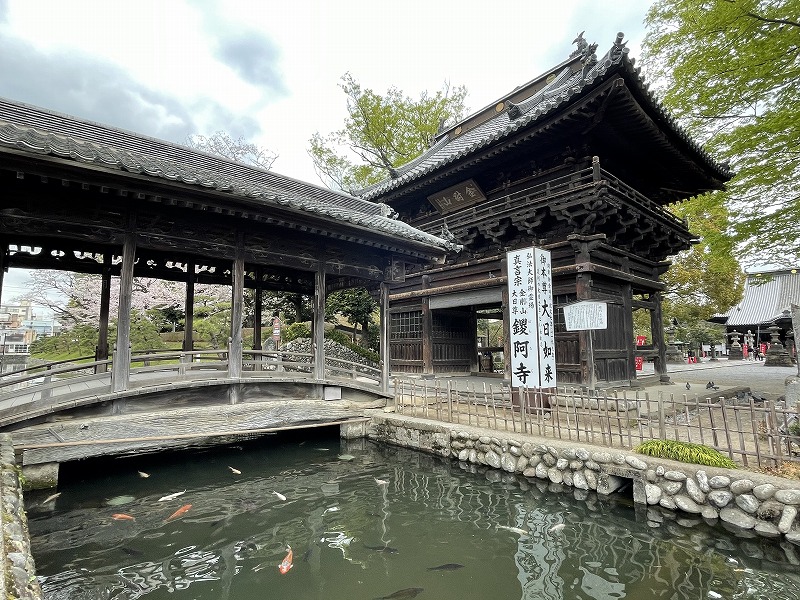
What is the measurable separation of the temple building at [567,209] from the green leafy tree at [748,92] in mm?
1099

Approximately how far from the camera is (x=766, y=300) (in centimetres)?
3100

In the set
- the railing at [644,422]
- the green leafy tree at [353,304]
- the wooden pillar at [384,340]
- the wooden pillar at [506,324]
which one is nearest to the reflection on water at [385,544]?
the railing at [644,422]

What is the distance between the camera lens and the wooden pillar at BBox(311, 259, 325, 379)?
9.16 m

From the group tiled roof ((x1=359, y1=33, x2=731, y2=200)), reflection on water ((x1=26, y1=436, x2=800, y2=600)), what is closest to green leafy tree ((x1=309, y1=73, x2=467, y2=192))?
tiled roof ((x1=359, y1=33, x2=731, y2=200))

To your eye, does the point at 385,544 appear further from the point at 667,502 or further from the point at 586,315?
the point at 586,315

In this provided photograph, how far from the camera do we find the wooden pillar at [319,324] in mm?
9164

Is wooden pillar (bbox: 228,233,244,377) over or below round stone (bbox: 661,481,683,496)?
over

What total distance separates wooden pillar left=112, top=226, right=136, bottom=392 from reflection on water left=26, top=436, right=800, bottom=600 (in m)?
1.75

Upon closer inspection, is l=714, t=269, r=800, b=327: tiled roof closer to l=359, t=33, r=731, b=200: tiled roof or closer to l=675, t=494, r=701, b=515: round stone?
l=359, t=33, r=731, b=200: tiled roof

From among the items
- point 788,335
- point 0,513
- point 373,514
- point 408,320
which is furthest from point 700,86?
point 788,335

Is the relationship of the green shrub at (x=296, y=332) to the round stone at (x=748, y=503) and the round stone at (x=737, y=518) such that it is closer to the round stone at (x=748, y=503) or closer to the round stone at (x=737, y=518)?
the round stone at (x=737, y=518)

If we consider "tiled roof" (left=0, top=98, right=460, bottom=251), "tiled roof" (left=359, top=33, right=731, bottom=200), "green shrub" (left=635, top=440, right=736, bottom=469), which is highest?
"tiled roof" (left=359, top=33, right=731, bottom=200)

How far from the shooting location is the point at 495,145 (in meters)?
11.2

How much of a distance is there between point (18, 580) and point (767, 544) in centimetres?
673
